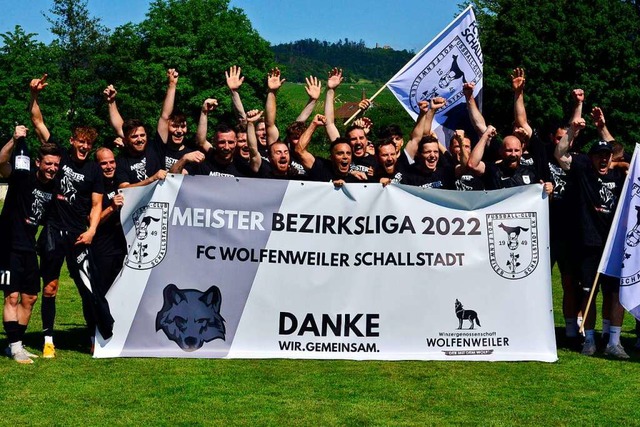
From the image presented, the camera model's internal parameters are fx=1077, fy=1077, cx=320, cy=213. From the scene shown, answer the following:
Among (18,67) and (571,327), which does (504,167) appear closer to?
(571,327)

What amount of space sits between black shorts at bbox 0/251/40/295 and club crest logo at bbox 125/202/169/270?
912 mm

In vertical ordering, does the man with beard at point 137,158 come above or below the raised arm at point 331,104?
below

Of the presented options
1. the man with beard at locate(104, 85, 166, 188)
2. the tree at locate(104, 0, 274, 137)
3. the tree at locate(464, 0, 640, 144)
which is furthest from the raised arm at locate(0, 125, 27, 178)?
the tree at locate(104, 0, 274, 137)

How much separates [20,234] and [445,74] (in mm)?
6143

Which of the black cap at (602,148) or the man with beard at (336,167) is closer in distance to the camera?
the man with beard at (336,167)

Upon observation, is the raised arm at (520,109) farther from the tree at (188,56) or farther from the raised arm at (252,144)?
the tree at (188,56)

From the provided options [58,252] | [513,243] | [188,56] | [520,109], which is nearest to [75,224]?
[58,252]

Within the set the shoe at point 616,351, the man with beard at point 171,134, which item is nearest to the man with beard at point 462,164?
the shoe at point 616,351

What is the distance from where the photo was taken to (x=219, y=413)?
787 cm

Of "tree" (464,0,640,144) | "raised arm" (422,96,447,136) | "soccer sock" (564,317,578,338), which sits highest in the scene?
"tree" (464,0,640,144)

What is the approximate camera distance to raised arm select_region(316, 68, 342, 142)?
455 inches

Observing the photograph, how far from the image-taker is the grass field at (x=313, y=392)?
Result: 7.79 metres

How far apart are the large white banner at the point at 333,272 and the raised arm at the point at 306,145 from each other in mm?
771

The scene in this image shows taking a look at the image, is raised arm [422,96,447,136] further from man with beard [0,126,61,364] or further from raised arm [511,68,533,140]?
man with beard [0,126,61,364]
